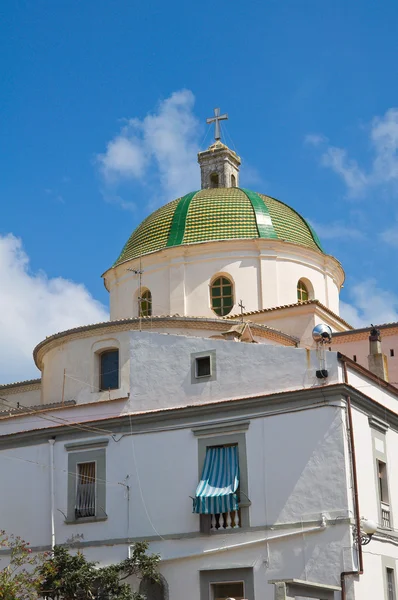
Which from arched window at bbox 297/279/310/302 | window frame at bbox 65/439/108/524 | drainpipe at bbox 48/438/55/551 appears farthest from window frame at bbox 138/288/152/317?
window frame at bbox 65/439/108/524

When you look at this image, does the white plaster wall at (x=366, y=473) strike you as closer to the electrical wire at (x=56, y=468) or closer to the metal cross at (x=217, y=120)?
the electrical wire at (x=56, y=468)

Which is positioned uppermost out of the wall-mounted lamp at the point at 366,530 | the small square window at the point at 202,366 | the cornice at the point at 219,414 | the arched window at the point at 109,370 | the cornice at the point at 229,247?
the cornice at the point at 229,247

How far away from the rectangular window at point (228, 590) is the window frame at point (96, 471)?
3263 mm

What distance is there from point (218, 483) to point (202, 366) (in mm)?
2996

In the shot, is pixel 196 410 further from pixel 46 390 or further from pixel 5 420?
pixel 46 390

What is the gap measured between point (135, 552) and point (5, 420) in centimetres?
681

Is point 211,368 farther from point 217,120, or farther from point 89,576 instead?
point 217,120

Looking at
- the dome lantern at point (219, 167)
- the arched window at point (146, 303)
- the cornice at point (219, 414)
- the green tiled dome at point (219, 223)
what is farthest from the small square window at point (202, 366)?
the dome lantern at point (219, 167)

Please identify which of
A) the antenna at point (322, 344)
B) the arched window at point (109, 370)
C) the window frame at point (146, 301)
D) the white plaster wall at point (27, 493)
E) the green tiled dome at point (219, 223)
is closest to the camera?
the antenna at point (322, 344)

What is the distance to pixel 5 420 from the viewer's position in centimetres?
2639

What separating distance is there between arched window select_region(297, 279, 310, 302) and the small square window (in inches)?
587

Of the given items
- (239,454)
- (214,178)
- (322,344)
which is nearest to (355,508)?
(239,454)

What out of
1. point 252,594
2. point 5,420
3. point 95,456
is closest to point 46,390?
point 5,420

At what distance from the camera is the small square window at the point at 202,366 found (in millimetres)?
22641
